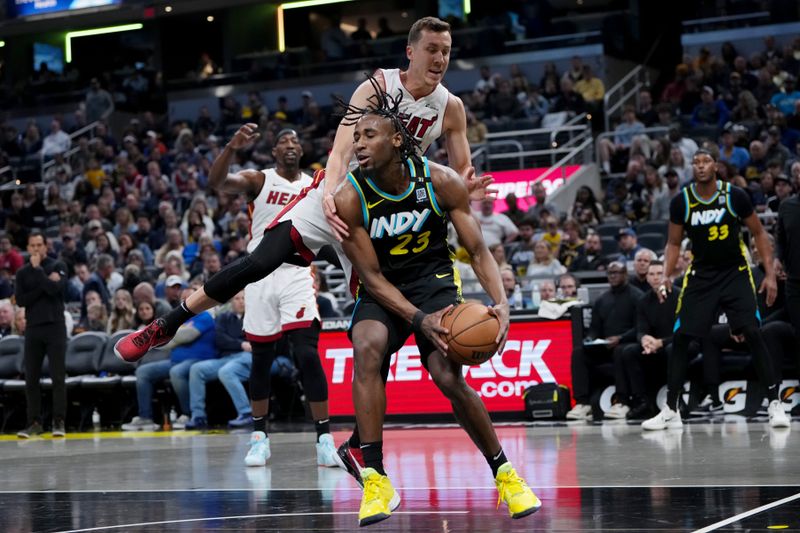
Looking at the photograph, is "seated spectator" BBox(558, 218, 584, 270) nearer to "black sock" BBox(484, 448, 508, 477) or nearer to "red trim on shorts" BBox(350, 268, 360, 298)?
"red trim on shorts" BBox(350, 268, 360, 298)

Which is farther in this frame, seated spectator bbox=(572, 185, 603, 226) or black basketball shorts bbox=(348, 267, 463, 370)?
seated spectator bbox=(572, 185, 603, 226)

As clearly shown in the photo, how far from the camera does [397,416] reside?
13148 millimetres

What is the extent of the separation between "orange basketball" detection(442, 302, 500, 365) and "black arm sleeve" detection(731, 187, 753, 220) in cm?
510

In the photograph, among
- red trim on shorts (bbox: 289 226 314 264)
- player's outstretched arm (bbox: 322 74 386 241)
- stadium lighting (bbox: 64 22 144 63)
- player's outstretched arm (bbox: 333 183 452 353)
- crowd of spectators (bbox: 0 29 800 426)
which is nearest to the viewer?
player's outstretched arm (bbox: 333 183 452 353)

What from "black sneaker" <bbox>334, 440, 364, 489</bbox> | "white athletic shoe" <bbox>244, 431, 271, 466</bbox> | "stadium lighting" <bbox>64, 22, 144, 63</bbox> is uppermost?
"stadium lighting" <bbox>64, 22, 144, 63</bbox>

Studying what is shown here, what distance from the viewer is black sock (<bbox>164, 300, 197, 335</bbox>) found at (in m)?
7.21

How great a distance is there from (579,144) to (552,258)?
7086mm

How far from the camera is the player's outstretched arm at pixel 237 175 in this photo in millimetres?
7781

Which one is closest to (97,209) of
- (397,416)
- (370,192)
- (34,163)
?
(34,163)

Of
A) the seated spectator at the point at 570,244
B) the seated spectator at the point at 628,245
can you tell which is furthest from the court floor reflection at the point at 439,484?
the seated spectator at the point at 570,244

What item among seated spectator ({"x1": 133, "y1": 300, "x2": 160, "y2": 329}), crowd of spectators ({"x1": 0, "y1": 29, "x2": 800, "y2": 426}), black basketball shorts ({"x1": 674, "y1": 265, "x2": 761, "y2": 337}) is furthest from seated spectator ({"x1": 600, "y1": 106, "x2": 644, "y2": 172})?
black basketball shorts ({"x1": 674, "y1": 265, "x2": 761, "y2": 337})

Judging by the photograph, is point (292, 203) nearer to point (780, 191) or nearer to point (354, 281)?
point (354, 281)

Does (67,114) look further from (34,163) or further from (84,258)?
(84,258)

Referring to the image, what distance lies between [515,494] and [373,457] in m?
0.70
